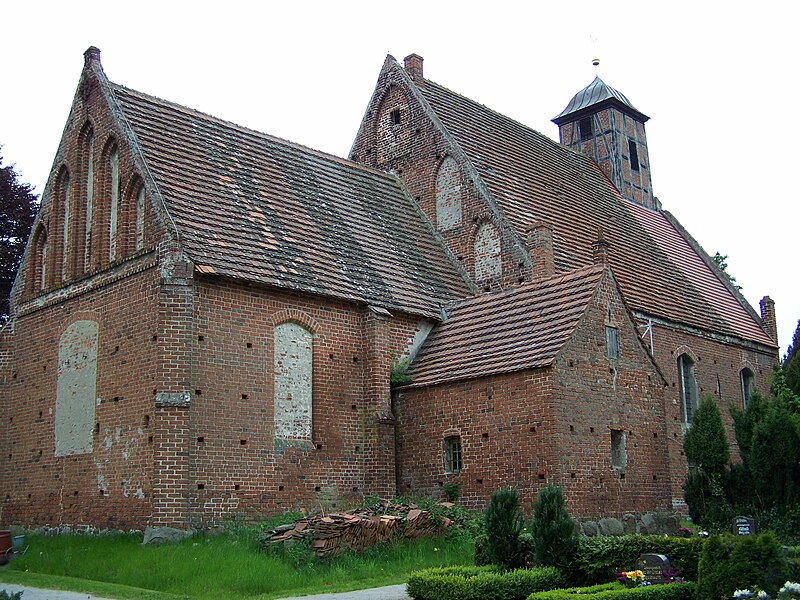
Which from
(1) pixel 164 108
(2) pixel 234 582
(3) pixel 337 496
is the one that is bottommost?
(2) pixel 234 582

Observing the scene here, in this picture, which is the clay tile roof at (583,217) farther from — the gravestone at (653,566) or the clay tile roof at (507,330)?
the gravestone at (653,566)

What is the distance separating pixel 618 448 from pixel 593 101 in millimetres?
22452

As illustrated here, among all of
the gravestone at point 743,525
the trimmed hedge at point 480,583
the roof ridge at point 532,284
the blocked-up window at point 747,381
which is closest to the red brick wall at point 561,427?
the roof ridge at point 532,284

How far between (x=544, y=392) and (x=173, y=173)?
9.41 meters

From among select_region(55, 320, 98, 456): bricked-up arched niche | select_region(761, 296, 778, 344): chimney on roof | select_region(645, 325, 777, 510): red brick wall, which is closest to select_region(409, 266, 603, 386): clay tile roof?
select_region(645, 325, 777, 510): red brick wall

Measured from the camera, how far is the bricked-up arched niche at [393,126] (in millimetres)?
28875

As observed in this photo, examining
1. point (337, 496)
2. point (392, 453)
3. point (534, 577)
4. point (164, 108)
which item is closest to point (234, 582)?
point (534, 577)

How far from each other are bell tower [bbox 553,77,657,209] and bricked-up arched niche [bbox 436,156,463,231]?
12.7 meters

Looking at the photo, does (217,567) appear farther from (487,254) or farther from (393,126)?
(393,126)

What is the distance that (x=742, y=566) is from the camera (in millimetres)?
11789

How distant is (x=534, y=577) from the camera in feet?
42.4

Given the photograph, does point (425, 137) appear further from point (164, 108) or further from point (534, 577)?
point (534, 577)

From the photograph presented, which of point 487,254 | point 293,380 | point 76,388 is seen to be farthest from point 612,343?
point 76,388

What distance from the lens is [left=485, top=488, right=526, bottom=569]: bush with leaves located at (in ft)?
46.3
